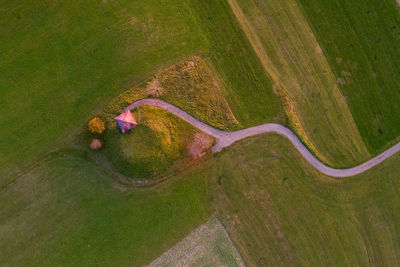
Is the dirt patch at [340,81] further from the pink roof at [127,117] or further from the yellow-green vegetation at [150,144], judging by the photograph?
the pink roof at [127,117]

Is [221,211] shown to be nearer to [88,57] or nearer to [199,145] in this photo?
[199,145]

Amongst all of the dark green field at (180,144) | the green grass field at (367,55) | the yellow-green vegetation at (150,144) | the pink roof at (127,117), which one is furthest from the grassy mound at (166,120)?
the green grass field at (367,55)

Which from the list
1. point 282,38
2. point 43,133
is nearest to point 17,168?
point 43,133

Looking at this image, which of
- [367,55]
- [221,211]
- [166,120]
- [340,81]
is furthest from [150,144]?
[367,55]

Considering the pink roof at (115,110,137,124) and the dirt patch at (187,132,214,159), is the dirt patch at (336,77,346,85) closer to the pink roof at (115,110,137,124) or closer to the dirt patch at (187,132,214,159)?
the dirt patch at (187,132,214,159)

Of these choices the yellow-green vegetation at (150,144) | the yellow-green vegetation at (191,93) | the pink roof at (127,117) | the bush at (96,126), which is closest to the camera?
the pink roof at (127,117)

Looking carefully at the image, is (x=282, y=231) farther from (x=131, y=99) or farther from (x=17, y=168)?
(x=17, y=168)
